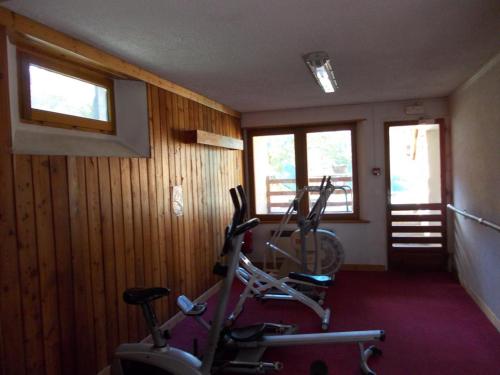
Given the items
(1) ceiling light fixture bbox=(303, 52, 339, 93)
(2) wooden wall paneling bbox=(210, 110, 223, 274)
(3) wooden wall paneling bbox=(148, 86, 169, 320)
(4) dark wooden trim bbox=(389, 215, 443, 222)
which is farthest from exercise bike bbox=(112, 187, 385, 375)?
(4) dark wooden trim bbox=(389, 215, 443, 222)

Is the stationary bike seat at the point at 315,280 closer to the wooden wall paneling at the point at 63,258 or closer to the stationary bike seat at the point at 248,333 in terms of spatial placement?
the stationary bike seat at the point at 248,333

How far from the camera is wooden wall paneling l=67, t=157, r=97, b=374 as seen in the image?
7.83 feet

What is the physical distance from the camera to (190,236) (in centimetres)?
394

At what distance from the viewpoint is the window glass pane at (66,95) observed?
2.37 m

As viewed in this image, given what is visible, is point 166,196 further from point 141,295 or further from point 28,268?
point 28,268

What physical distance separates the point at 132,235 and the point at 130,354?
97cm

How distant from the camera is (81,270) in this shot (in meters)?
2.44

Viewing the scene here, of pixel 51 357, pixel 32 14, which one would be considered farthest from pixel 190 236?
pixel 32 14

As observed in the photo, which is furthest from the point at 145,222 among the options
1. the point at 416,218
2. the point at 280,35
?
the point at 416,218

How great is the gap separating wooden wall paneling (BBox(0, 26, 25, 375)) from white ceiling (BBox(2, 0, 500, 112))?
0.53 meters

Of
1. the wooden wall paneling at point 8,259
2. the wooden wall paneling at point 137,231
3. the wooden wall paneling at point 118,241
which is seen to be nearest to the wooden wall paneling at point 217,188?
the wooden wall paneling at point 137,231

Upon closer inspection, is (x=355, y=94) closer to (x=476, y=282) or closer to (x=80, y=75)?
(x=476, y=282)

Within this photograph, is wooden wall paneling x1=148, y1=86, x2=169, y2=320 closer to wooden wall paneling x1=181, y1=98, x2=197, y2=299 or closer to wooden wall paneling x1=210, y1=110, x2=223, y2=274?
wooden wall paneling x1=181, y1=98, x2=197, y2=299

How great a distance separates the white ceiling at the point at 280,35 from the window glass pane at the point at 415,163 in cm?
140
